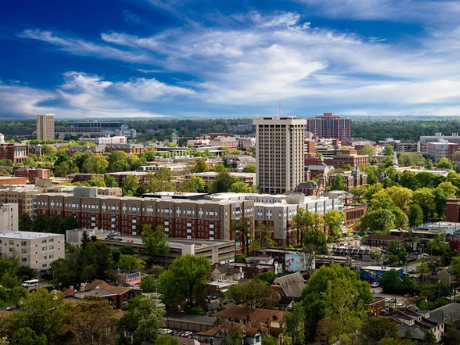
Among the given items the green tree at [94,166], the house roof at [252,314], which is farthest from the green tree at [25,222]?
the green tree at [94,166]

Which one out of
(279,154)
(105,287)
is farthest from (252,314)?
(279,154)

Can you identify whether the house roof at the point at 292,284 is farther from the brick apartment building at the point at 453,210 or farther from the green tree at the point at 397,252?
the brick apartment building at the point at 453,210

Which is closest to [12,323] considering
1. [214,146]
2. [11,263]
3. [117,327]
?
[117,327]

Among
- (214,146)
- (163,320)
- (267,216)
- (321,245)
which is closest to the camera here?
(163,320)

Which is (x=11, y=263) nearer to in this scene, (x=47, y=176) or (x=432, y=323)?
(x=432, y=323)

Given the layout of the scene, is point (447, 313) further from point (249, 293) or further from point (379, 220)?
point (379, 220)
